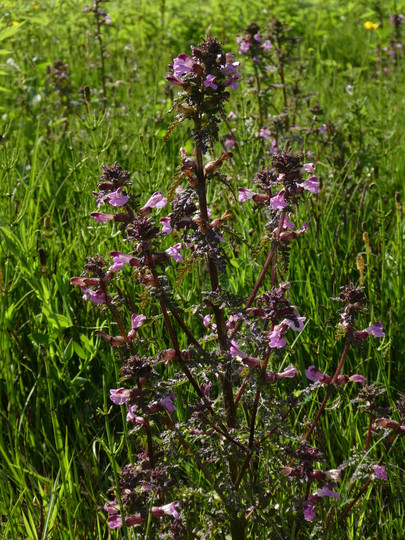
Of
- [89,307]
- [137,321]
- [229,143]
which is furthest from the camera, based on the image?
[229,143]

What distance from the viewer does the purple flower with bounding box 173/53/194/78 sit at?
142cm

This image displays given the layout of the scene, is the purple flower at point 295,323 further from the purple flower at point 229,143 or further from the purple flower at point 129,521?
the purple flower at point 229,143

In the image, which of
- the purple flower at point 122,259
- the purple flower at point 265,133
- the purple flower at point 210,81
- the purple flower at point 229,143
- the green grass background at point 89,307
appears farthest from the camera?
the purple flower at point 229,143

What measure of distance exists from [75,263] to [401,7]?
25.1ft

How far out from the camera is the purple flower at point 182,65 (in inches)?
55.7

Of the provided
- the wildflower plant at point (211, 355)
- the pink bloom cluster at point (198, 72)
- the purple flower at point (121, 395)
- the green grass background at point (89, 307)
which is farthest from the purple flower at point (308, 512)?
the pink bloom cluster at point (198, 72)

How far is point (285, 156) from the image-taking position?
151 centimetres

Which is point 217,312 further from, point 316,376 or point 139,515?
point 139,515

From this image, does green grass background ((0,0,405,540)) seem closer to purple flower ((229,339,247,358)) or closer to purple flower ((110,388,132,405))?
purple flower ((110,388,132,405))

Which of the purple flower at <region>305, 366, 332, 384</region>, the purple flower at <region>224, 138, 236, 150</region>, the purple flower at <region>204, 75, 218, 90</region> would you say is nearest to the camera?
the purple flower at <region>204, 75, 218, 90</region>

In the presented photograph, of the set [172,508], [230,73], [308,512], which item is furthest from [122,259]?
[308,512]

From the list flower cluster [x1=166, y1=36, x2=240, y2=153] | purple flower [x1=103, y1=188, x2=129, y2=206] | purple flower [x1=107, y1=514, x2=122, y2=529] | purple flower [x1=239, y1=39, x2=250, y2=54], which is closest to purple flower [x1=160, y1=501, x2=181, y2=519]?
purple flower [x1=107, y1=514, x2=122, y2=529]

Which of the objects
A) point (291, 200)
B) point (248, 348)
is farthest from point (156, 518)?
point (291, 200)

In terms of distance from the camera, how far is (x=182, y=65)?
1.42 m
